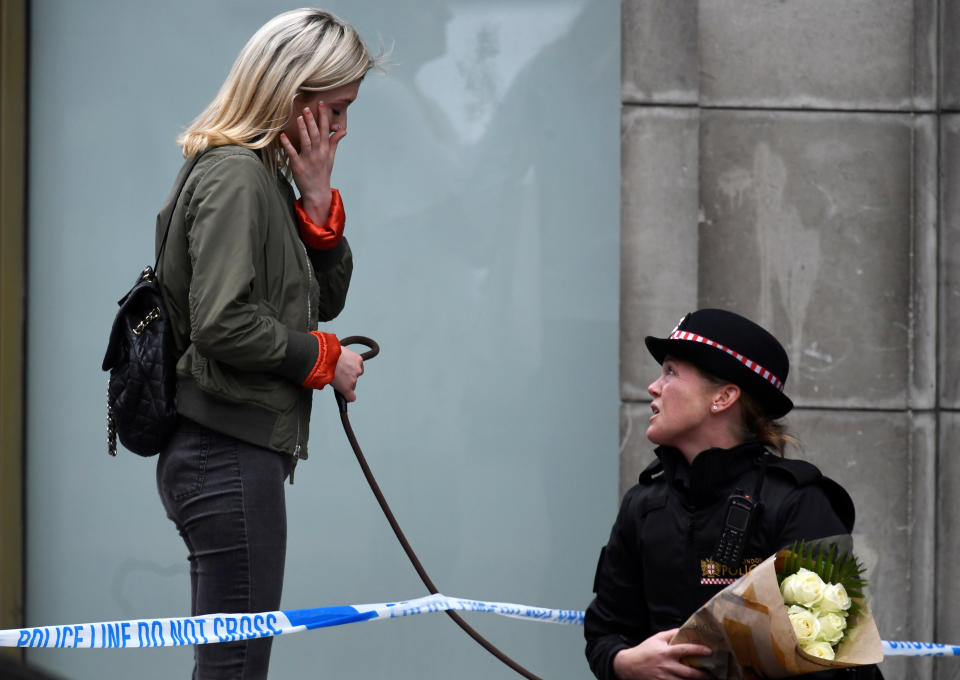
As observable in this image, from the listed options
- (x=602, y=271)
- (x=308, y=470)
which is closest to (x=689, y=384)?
(x=602, y=271)

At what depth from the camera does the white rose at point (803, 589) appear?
236cm

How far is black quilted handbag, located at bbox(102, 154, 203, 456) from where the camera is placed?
278cm

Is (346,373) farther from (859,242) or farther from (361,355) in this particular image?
(859,242)

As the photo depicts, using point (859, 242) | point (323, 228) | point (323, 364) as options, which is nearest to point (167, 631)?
point (323, 364)

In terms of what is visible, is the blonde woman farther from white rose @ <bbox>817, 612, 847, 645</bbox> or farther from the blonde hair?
white rose @ <bbox>817, 612, 847, 645</bbox>

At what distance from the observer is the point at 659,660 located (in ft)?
8.59

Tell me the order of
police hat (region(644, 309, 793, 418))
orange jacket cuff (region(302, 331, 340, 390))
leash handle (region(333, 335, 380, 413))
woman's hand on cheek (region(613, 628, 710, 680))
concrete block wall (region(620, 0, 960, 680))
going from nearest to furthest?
woman's hand on cheek (region(613, 628, 710, 680)) < orange jacket cuff (region(302, 331, 340, 390)) < police hat (region(644, 309, 793, 418)) < leash handle (region(333, 335, 380, 413)) < concrete block wall (region(620, 0, 960, 680))

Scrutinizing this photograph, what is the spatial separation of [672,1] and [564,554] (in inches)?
90.7

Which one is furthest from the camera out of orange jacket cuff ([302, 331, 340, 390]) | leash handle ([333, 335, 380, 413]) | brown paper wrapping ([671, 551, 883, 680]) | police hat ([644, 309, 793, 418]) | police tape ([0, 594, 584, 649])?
leash handle ([333, 335, 380, 413])

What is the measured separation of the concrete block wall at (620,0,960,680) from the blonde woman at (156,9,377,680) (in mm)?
2279

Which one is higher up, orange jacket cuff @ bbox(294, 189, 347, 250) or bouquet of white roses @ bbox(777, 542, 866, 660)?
orange jacket cuff @ bbox(294, 189, 347, 250)

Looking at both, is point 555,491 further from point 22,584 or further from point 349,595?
point 22,584

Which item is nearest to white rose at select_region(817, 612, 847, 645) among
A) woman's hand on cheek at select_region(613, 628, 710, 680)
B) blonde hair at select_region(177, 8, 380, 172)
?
woman's hand on cheek at select_region(613, 628, 710, 680)

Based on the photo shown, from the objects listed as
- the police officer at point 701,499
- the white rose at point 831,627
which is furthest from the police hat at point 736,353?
the white rose at point 831,627
